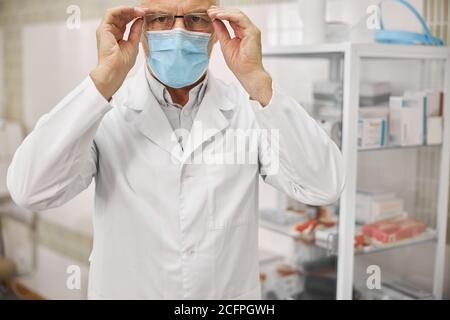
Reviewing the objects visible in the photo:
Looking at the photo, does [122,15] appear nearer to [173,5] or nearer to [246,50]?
[173,5]

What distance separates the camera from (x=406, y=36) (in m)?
1.70

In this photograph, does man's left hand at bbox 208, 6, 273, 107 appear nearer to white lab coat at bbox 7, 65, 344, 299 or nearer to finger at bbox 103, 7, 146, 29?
white lab coat at bbox 7, 65, 344, 299

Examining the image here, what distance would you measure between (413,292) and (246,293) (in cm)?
90

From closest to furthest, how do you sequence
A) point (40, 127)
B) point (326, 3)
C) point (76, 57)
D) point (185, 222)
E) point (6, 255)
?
1. point (40, 127)
2. point (185, 222)
3. point (326, 3)
4. point (76, 57)
5. point (6, 255)

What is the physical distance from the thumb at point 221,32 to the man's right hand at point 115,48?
0.44ft

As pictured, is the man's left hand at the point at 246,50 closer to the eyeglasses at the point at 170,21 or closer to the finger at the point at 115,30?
the eyeglasses at the point at 170,21

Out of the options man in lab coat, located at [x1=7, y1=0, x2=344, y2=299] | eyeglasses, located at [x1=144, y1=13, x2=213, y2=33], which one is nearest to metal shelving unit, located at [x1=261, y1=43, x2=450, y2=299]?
man in lab coat, located at [x1=7, y1=0, x2=344, y2=299]

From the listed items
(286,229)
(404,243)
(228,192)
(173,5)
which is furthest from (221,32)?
(404,243)

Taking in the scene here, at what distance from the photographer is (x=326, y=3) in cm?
171

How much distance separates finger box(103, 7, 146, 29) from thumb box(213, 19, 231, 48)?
13 centimetres

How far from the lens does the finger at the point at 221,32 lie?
1.00 metres

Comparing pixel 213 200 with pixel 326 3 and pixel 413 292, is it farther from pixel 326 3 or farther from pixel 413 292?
pixel 413 292

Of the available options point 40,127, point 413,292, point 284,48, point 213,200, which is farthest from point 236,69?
point 413,292

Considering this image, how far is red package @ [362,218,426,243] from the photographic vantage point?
1.75 m
